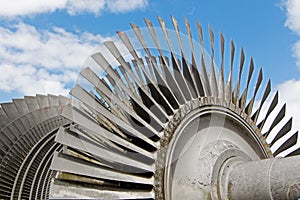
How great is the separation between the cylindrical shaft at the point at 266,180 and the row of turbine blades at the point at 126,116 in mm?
839

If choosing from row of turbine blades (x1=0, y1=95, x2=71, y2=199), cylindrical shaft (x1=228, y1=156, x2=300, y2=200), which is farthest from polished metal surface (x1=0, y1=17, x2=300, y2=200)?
row of turbine blades (x1=0, y1=95, x2=71, y2=199)

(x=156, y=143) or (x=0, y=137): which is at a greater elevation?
(x=0, y=137)

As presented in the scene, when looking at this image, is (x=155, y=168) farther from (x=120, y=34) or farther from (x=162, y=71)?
(x=120, y=34)

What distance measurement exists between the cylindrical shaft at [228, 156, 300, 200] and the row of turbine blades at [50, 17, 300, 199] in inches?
33.0

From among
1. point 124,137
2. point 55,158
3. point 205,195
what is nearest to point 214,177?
point 205,195

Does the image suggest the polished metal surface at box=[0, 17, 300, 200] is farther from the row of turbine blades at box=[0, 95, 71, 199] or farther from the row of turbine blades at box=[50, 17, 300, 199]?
the row of turbine blades at box=[0, 95, 71, 199]

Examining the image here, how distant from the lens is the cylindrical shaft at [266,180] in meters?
3.37

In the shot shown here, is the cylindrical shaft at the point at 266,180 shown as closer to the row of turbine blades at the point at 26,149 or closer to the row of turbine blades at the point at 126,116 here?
the row of turbine blades at the point at 126,116

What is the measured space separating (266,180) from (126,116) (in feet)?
4.72

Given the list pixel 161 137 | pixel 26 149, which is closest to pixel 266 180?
pixel 161 137

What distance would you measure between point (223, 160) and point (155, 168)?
2.79ft

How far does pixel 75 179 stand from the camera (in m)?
3.65

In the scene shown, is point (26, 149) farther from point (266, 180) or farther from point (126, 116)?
point (266, 180)

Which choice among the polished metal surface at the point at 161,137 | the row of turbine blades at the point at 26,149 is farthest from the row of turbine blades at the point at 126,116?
the row of turbine blades at the point at 26,149
